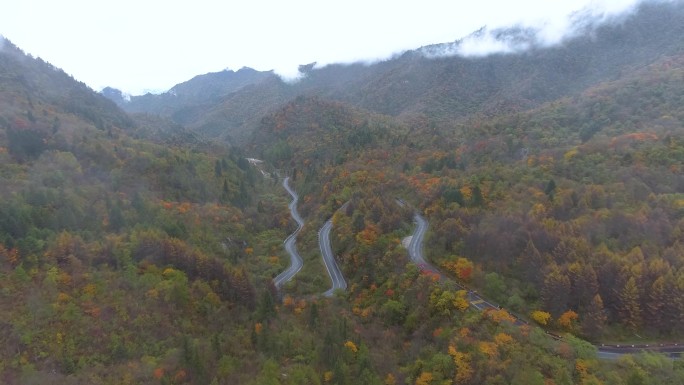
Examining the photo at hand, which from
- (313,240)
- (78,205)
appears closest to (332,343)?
(313,240)

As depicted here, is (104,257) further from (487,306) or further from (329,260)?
(487,306)

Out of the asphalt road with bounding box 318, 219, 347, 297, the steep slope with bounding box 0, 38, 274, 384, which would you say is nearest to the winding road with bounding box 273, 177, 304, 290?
the steep slope with bounding box 0, 38, 274, 384

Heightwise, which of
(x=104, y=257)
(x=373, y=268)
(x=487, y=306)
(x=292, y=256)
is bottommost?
(x=292, y=256)

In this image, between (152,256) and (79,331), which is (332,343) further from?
(152,256)

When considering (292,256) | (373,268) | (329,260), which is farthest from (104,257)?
(373,268)

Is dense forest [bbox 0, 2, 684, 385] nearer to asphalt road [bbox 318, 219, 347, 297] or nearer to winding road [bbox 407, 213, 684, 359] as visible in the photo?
winding road [bbox 407, 213, 684, 359]

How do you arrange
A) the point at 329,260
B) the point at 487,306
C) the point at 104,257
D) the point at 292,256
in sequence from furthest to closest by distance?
the point at 292,256, the point at 329,260, the point at 104,257, the point at 487,306
